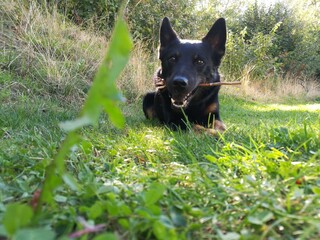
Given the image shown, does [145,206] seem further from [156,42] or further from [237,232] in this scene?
[156,42]

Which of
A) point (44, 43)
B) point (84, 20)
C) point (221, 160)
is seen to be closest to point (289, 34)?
point (84, 20)

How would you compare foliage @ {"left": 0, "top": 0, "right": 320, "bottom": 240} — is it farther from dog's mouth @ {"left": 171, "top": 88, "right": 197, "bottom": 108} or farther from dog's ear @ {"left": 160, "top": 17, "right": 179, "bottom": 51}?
dog's ear @ {"left": 160, "top": 17, "right": 179, "bottom": 51}

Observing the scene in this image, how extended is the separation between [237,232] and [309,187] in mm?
401

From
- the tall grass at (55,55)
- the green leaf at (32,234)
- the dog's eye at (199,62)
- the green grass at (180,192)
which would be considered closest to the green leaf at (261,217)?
the green grass at (180,192)

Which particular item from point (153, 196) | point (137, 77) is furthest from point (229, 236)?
point (137, 77)

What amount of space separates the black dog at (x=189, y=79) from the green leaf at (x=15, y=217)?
2.85 metres

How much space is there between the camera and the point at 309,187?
1.19m

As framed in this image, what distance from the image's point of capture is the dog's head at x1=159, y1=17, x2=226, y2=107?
355 cm

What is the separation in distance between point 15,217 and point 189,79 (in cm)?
298

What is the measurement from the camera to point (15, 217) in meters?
0.67

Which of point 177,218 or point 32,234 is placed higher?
point 32,234

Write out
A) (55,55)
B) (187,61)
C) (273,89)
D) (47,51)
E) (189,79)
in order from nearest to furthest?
(189,79), (187,61), (47,51), (55,55), (273,89)

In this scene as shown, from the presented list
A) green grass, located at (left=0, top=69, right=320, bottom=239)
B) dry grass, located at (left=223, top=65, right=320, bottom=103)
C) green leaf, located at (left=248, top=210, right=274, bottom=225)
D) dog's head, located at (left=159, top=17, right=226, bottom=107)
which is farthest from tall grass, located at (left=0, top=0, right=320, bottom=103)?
green leaf, located at (left=248, top=210, right=274, bottom=225)

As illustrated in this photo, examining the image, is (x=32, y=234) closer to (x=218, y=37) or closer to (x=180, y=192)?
(x=180, y=192)
